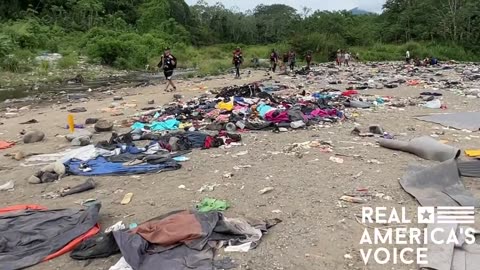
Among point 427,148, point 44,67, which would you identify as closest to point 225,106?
point 427,148

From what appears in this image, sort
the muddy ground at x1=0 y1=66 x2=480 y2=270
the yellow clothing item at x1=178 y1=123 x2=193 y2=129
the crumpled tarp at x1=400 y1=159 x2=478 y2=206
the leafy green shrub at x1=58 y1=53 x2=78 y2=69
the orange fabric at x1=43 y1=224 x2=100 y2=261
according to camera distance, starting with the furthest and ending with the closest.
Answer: the leafy green shrub at x1=58 y1=53 x2=78 y2=69
the yellow clothing item at x1=178 y1=123 x2=193 y2=129
the crumpled tarp at x1=400 y1=159 x2=478 y2=206
the orange fabric at x1=43 y1=224 x2=100 y2=261
the muddy ground at x1=0 y1=66 x2=480 y2=270

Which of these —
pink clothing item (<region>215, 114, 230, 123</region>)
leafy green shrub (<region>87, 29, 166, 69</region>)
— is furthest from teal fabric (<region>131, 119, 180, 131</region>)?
leafy green shrub (<region>87, 29, 166, 69</region>)

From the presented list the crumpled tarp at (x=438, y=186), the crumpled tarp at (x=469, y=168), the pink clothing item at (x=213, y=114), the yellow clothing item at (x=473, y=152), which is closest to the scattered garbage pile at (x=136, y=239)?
the crumpled tarp at (x=438, y=186)

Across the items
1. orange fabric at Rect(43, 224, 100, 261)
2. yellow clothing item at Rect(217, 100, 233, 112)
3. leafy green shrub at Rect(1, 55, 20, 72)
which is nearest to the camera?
orange fabric at Rect(43, 224, 100, 261)

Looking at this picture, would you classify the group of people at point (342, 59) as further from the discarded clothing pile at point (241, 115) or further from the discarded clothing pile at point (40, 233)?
the discarded clothing pile at point (40, 233)

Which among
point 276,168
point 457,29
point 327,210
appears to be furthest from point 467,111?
point 457,29

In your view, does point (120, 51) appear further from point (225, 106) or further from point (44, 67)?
point (225, 106)

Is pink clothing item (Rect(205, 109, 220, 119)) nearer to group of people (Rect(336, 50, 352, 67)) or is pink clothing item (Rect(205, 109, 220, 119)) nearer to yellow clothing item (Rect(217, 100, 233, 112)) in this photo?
yellow clothing item (Rect(217, 100, 233, 112))

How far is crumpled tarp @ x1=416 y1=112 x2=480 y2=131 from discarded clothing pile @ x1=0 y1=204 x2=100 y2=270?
645 centimetres

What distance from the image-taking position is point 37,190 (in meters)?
5.45

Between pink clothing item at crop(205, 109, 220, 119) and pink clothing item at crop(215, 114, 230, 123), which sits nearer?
pink clothing item at crop(215, 114, 230, 123)

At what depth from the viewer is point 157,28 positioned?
4316 centimetres

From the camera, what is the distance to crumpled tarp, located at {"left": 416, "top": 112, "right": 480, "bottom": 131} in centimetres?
783

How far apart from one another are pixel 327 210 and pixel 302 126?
12.2ft
